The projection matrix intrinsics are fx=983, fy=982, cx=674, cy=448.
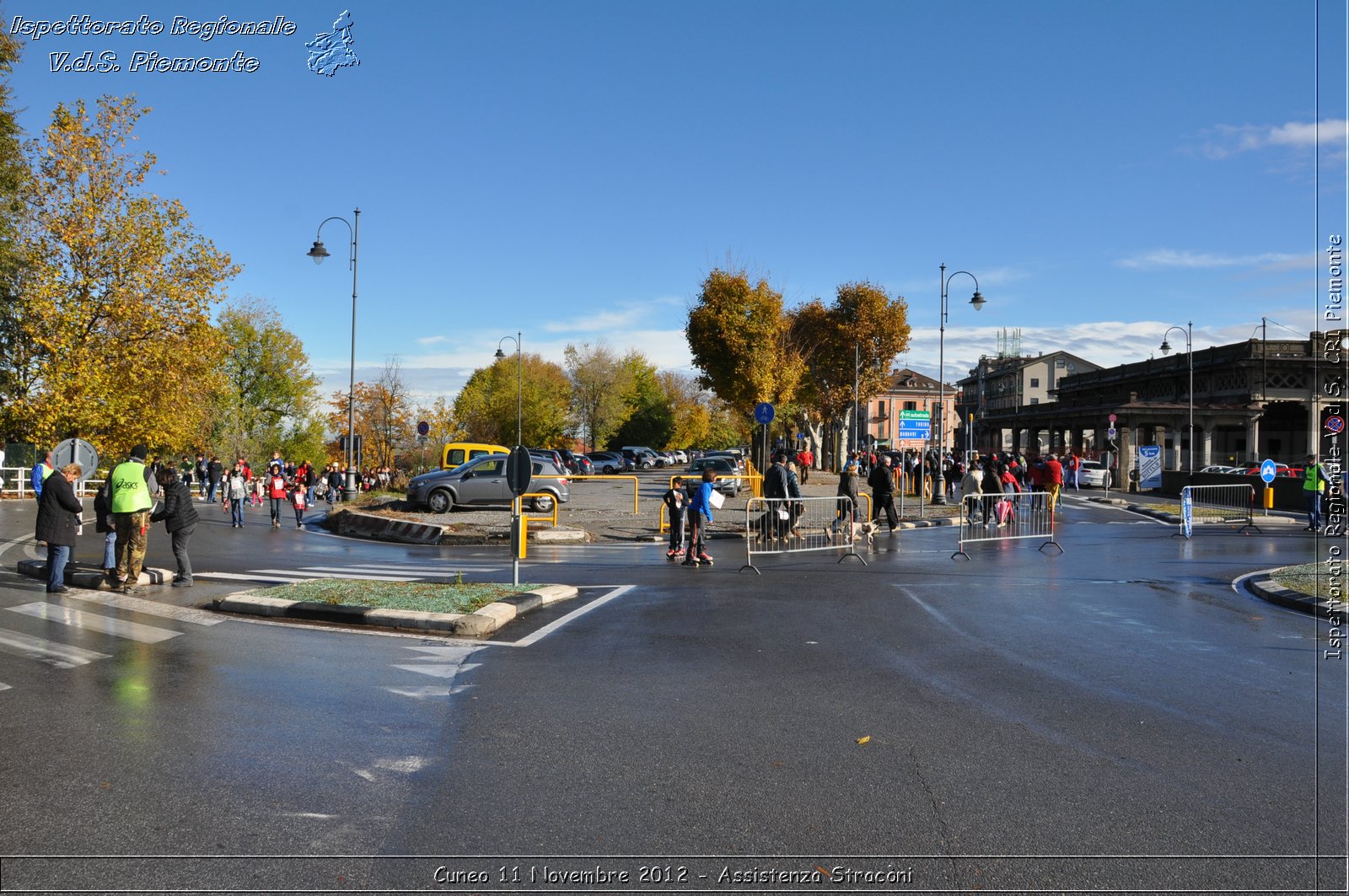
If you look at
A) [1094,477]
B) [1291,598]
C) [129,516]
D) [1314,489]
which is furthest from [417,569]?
[1094,477]

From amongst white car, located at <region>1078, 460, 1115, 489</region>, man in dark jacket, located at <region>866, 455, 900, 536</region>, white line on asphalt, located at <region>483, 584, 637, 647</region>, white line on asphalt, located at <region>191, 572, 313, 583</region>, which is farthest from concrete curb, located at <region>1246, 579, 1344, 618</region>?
white car, located at <region>1078, 460, 1115, 489</region>

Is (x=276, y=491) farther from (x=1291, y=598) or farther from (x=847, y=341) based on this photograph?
(x=847, y=341)

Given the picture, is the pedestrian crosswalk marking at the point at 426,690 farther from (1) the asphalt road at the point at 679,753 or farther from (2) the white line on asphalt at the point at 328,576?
(2) the white line on asphalt at the point at 328,576

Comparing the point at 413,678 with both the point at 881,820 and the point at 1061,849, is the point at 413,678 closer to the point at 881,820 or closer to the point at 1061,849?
the point at 881,820

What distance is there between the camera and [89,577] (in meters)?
13.7

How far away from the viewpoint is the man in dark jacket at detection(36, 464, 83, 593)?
12.9 metres

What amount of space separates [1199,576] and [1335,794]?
39.1 ft

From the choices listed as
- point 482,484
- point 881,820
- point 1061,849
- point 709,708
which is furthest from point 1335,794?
point 482,484

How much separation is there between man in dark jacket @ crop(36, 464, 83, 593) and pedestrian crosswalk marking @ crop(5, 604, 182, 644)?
1.45m

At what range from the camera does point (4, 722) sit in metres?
6.25

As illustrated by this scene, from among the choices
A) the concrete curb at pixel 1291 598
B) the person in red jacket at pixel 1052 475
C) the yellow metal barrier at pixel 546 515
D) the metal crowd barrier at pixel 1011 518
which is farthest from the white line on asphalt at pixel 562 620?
the person in red jacket at pixel 1052 475

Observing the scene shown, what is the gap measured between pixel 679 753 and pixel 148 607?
864cm

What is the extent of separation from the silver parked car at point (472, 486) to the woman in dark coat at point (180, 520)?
13121 mm

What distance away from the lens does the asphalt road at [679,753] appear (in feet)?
14.0
